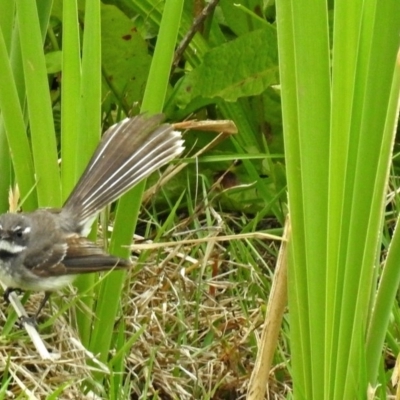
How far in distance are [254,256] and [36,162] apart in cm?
97

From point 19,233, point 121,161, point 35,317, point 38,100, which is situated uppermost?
point 38,100

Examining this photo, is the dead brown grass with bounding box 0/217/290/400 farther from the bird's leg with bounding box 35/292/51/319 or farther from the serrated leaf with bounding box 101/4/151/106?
the serrated leaf with bounding box 101/4/151/106

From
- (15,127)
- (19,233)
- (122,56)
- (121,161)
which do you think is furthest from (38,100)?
(122,56)

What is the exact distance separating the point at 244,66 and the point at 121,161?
2.39ft

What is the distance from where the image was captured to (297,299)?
164cm

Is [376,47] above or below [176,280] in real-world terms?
above

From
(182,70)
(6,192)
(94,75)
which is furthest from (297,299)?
(182,70)

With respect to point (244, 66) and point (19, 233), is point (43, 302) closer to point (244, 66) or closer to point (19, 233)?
point (19, 233)

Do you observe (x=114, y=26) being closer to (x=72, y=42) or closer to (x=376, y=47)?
(x=72, y=42)

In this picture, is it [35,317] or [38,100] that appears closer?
[38,100]

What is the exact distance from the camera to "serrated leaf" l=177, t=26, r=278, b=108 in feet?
9.01

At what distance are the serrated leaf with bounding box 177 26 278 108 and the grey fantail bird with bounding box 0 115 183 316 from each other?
0.58 meters

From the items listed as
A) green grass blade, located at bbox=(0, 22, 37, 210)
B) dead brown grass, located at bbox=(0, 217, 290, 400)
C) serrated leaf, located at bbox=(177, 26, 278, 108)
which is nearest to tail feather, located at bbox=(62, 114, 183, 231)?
green grass blade, located at bbox=(0, 22, 37, 210)

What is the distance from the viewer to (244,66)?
9.04 ft
